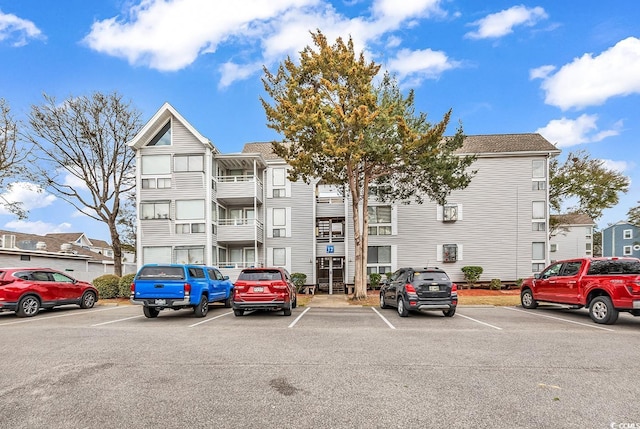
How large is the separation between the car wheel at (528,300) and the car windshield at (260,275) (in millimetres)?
10291

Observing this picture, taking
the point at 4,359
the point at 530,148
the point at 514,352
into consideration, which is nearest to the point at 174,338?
the point at 4,359

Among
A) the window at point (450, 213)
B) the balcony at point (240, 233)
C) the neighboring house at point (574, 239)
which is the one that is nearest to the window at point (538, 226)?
the window at point (450, 213)

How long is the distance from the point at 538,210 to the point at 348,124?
17.0 m

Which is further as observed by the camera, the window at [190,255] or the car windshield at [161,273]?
the window at [190,255]

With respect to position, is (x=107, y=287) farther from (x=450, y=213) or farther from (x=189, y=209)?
(x=450, y=213)

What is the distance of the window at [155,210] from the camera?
2569 cm

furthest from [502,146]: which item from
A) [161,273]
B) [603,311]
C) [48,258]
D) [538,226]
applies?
[48,258]

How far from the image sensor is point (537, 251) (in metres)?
27.0

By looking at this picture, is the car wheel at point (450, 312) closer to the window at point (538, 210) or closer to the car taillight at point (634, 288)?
the car taillight at point (634, 288)

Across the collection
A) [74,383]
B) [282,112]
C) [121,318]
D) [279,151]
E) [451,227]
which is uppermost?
[282,112]

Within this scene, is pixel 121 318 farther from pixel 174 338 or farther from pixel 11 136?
pixel 11 136

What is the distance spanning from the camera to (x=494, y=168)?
27.4 meters

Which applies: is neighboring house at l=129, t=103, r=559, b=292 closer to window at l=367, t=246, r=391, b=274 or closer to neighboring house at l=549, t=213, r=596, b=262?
window at l=367, t=246, r=391, b=274

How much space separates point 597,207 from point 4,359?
40.9 m
